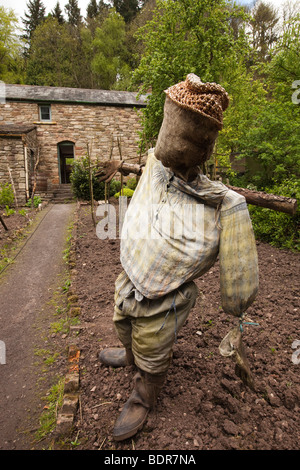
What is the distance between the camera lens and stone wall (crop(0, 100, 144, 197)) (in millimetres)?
13500

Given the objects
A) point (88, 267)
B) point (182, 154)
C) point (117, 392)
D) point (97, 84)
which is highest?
point (97, 84)

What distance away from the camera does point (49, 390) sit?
7.75 ft

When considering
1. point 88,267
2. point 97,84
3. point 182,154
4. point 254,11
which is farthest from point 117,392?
point 97,84

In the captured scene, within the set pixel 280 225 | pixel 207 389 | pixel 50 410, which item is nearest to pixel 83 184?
pixel 280 225

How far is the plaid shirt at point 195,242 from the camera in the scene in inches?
53.4

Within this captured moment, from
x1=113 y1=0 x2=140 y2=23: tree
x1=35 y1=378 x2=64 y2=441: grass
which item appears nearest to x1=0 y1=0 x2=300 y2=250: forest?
x1=35 y1=378 x2=64 y2=441: grass

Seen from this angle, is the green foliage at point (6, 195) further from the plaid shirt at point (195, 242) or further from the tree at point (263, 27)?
the tree at point (263, 27)

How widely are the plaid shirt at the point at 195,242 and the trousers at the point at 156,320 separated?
0.33ft

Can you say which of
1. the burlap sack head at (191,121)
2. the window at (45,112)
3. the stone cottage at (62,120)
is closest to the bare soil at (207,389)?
the burlap sack head at (191,121)

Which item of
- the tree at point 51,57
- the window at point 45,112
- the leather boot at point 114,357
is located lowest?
the leather boot at point 114,357

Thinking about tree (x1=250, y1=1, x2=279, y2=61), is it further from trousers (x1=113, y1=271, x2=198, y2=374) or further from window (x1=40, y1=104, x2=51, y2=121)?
trousers (x1=113, y1=271, x2=198, y2=374)
